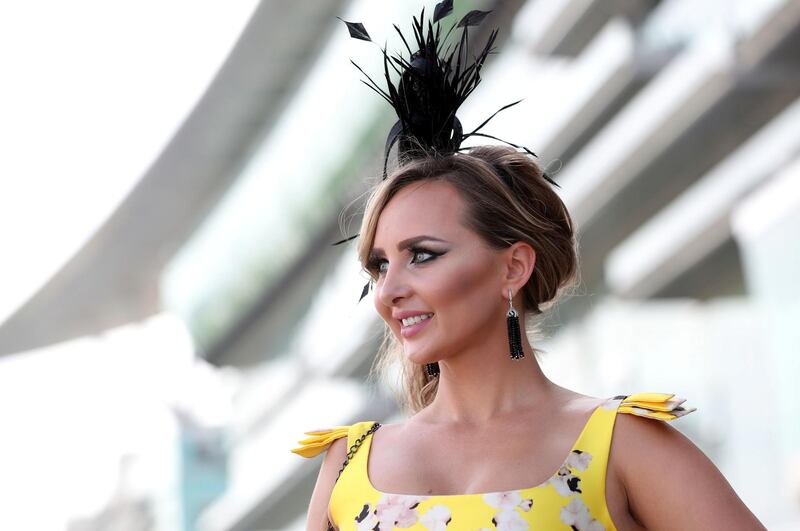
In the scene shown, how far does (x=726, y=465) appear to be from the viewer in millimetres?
6840

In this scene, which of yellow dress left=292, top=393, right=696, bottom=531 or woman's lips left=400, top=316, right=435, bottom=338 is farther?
woman's lips left=400, top=316, right=435, bottom=338

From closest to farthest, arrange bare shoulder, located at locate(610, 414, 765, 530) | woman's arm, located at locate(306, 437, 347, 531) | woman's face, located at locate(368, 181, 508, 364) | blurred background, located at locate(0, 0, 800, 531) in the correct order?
1. bare shoulder, located at locate(610, 414, 765, 530)
2. woman's face, located at locate(368, 181, 508, 364)
3. woman's arm, located at locate(306, 437, 347, 531)
4. blurred background, located at locate(0, 0, 800, 531)

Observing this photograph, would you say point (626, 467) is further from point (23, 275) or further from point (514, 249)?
point (23, 275)

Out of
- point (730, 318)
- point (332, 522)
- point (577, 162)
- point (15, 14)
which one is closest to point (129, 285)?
point (15, 14)

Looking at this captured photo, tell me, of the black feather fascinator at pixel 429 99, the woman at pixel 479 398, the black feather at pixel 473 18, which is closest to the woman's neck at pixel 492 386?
the woman at pixel 479 398

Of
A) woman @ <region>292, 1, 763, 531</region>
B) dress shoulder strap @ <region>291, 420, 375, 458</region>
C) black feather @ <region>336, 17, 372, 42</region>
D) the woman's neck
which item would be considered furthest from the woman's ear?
black feather @ <region>336, 17, 372, 42</region>

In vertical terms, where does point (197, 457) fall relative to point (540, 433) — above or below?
below

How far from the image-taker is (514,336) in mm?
2074

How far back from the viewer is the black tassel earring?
2.07 metres

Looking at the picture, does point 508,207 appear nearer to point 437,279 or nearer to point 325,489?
point 437,279

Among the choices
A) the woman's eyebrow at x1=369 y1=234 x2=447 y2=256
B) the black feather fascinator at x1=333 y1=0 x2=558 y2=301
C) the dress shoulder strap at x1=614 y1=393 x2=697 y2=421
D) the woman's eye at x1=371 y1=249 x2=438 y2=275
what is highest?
the black feather fascinator at x1=333 y1=0 x2=558 y2=301

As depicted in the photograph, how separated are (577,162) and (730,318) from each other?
1.19 metres

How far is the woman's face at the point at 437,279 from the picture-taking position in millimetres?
2047

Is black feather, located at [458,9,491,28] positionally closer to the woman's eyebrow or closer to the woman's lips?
the woman's eyebrow
